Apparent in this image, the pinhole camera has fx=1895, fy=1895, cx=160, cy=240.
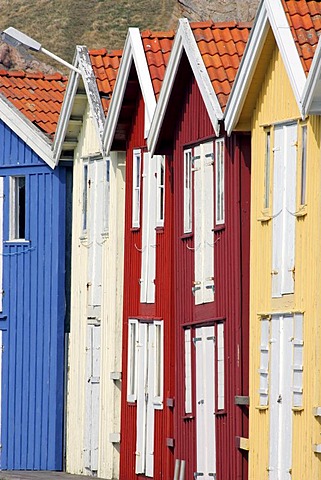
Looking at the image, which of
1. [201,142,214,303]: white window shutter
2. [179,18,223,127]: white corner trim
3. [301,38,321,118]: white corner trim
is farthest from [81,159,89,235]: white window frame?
[301,38,321,118]: white corner trim

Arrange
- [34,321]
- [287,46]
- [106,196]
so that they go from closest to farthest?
[287,46]
[106,196]
[34,321]

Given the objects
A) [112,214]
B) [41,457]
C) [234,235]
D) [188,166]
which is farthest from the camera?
[41,457]

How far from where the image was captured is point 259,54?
28062mm

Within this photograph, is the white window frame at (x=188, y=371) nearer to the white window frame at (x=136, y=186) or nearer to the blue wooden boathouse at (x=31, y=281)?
the white window frame at (x=136, y=186)

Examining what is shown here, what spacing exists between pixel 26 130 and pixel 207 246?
9.83m

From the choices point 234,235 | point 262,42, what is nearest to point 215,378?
point 234,235

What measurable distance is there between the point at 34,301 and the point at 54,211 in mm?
1993

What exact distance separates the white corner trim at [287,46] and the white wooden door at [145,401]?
28.4ft

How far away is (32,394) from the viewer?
39.6 meters

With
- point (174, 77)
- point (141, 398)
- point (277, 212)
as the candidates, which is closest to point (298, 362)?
point (277, 212)

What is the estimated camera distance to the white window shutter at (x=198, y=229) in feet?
103

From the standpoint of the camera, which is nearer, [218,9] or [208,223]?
[208,223]

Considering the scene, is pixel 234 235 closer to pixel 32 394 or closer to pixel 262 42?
pixel 262 42

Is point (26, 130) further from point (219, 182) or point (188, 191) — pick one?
point (219, 182)
